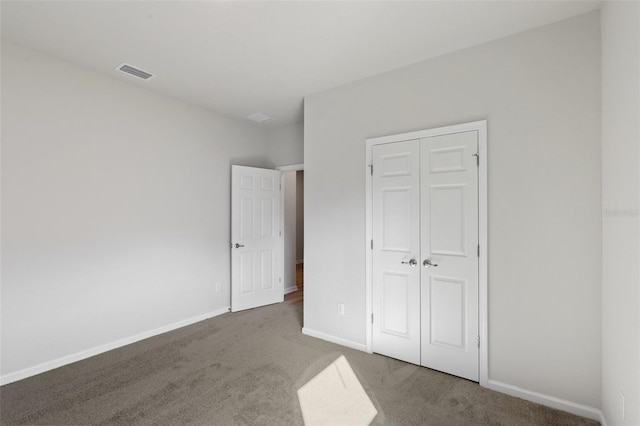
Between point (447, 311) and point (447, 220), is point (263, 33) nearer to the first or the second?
point (447, 220)

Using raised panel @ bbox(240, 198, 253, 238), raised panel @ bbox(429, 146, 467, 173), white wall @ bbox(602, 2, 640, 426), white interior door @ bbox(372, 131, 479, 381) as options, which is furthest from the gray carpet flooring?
raised panel @ bbox(429, 146, 467, 173)

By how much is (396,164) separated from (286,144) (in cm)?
235

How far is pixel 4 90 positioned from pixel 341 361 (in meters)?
3.68

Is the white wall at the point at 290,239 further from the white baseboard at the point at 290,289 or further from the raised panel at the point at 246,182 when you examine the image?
the raised panel at the point at 246,182

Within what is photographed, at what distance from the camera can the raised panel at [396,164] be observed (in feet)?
9.06

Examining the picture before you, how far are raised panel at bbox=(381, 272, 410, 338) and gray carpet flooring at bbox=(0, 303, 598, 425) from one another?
299 millimetres

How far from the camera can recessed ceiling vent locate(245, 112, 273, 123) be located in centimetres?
417

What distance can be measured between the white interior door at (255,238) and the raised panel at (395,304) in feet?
7.18

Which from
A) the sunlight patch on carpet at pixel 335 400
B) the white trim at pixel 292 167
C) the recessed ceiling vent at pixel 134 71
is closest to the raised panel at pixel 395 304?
the sunlight patch on carpet at pixel 335 400

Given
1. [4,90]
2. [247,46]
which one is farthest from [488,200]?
[4,90]

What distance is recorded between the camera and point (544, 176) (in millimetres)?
2162

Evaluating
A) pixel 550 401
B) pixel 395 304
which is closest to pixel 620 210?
pixel 550 401

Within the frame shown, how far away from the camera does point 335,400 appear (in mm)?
2203

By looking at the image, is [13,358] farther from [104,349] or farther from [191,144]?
[191,144]
